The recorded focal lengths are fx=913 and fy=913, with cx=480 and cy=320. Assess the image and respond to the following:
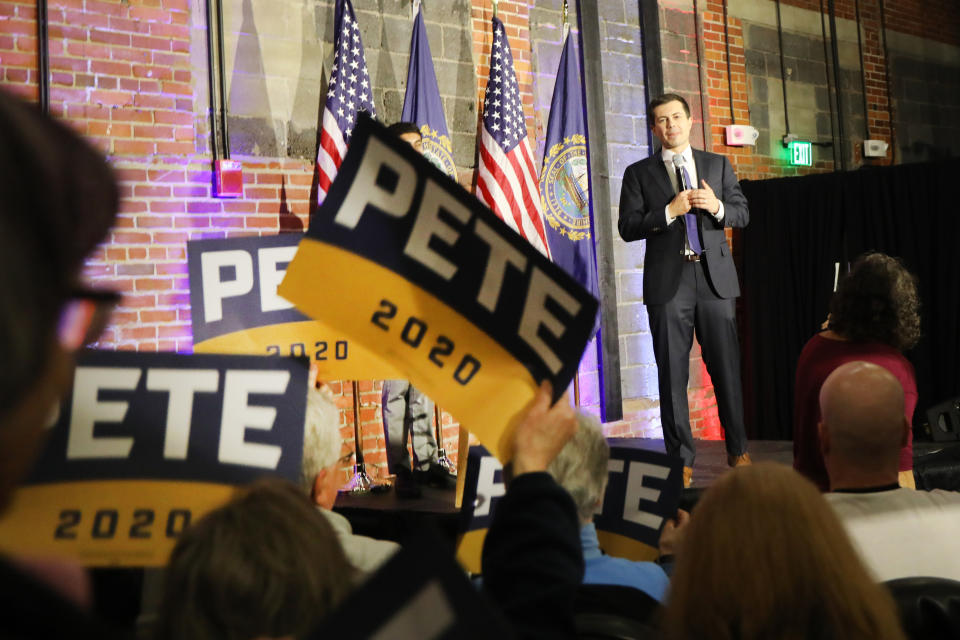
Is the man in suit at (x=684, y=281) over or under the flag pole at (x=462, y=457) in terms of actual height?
over

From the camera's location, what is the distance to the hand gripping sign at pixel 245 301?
191 cm

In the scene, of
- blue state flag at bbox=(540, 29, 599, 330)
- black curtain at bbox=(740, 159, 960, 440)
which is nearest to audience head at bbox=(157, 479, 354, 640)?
blue state flag at bbox=(540, 29, 599, 330)

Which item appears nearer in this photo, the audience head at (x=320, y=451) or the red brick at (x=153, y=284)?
the audience head at (x=320, y=451)

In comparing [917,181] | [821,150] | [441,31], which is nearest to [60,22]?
[441,31]

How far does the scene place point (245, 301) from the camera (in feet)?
6.43

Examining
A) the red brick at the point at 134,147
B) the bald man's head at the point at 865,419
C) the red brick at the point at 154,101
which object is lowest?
the bald man's head at the point at 865,419

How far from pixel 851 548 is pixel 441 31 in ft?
14.6

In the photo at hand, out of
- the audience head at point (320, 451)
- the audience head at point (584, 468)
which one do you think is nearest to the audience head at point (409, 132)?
the audience head at point (320, 451)

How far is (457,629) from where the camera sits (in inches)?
21.4

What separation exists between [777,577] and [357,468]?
3443 millimetres

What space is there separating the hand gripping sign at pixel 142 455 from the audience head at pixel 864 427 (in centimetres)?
99

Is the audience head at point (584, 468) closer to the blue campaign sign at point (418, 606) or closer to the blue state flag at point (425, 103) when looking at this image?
the blue campaign sign at point (418, 606)

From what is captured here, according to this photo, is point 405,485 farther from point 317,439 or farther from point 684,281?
point 317,439

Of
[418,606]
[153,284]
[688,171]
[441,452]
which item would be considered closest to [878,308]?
[688,171]
